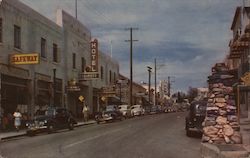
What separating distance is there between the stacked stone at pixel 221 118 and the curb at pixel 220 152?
A: 0.68m

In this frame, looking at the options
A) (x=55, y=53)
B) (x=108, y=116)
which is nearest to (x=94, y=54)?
(x=108, y=116)

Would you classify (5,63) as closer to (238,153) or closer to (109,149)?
(109,149)

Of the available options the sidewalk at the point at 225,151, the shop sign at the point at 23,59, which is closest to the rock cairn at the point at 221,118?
the sidewalk at the point at 225,151

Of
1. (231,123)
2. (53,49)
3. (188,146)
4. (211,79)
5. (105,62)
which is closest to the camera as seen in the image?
(231,123)

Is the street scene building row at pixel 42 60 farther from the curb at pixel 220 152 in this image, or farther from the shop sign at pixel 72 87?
the curb at pixel 220 152

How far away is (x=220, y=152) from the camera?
54.8 ft

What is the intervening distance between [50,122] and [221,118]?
1731 centimetres

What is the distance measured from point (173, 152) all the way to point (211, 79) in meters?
3.30

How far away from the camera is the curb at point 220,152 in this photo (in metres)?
16.3

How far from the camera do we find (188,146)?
76.3 ft

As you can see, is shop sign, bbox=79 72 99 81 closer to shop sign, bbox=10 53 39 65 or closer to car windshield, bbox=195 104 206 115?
shop sign, bbox=10 53 39 65

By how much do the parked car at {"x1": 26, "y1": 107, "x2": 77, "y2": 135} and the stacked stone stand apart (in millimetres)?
16016

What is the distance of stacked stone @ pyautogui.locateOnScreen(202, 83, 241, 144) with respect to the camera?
1981 centimetres

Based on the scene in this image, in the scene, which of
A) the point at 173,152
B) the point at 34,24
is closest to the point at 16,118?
the point at 34,24
